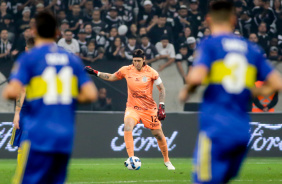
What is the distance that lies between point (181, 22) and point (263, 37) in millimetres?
2885

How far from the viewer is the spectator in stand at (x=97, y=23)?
18578 millimetres

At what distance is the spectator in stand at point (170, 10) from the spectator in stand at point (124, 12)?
1.28 meters

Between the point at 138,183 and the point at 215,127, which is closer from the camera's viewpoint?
the point at 215,127

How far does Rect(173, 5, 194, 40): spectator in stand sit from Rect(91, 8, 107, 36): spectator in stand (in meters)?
2.49

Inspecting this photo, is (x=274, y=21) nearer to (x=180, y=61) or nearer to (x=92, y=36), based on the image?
(x=180, y=61)

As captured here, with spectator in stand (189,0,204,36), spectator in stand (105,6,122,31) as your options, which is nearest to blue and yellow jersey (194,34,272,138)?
spectator in stand (105,6,122,31)

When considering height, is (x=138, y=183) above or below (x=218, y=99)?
below

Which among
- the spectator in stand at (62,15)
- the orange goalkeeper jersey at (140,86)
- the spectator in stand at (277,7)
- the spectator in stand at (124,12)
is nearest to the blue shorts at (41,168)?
the orange goalkeeper jersey at (140,86)

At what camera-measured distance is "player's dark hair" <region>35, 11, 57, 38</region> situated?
478 centimetres

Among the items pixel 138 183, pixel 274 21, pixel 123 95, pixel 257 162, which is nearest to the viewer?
pixel 138 183

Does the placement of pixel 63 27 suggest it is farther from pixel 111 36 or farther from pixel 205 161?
pixel 205 161

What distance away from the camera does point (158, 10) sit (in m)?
19.8

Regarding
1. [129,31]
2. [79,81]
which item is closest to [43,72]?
[79,81]

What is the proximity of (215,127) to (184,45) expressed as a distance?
14.1 metres
